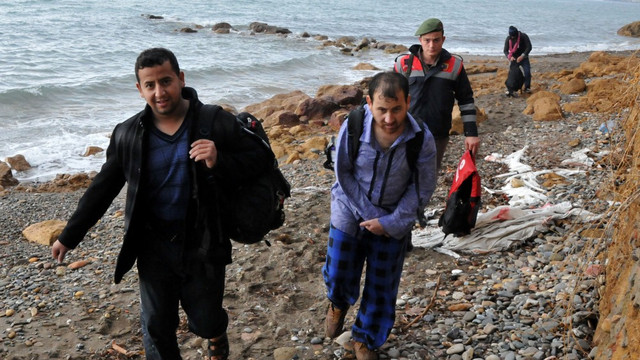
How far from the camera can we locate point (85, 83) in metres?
19.2

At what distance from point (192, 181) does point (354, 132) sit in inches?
39.2

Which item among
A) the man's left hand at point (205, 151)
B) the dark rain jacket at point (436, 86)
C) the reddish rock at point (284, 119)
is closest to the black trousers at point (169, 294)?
the man's left hand at point (205, 151)

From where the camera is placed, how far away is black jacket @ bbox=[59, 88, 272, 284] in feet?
9.57

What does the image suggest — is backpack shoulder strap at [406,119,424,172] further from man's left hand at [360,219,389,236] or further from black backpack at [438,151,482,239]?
black backpack at [438,151,482,239]

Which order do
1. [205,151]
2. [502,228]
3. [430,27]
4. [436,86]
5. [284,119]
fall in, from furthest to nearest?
[284,119], [502,228], [436,86], [430,27], [205,151]

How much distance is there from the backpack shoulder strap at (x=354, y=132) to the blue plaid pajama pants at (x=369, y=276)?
0.51 meters

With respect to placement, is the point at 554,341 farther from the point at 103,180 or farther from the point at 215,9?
the point at 215,9

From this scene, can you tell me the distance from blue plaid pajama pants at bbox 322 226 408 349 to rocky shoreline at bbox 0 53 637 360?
0.30 metres

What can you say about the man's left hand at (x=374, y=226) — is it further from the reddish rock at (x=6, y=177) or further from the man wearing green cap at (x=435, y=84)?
the reddish rock at (x=6, y=177)

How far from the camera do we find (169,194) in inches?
118

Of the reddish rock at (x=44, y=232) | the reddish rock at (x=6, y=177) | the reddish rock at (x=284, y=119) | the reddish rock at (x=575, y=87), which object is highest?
the reddish rock at (x=575, y=87)

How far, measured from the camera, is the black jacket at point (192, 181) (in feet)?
9.57

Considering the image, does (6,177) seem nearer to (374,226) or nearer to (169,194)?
(169,194)

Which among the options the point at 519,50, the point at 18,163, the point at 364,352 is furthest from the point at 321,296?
the point at 519,50
